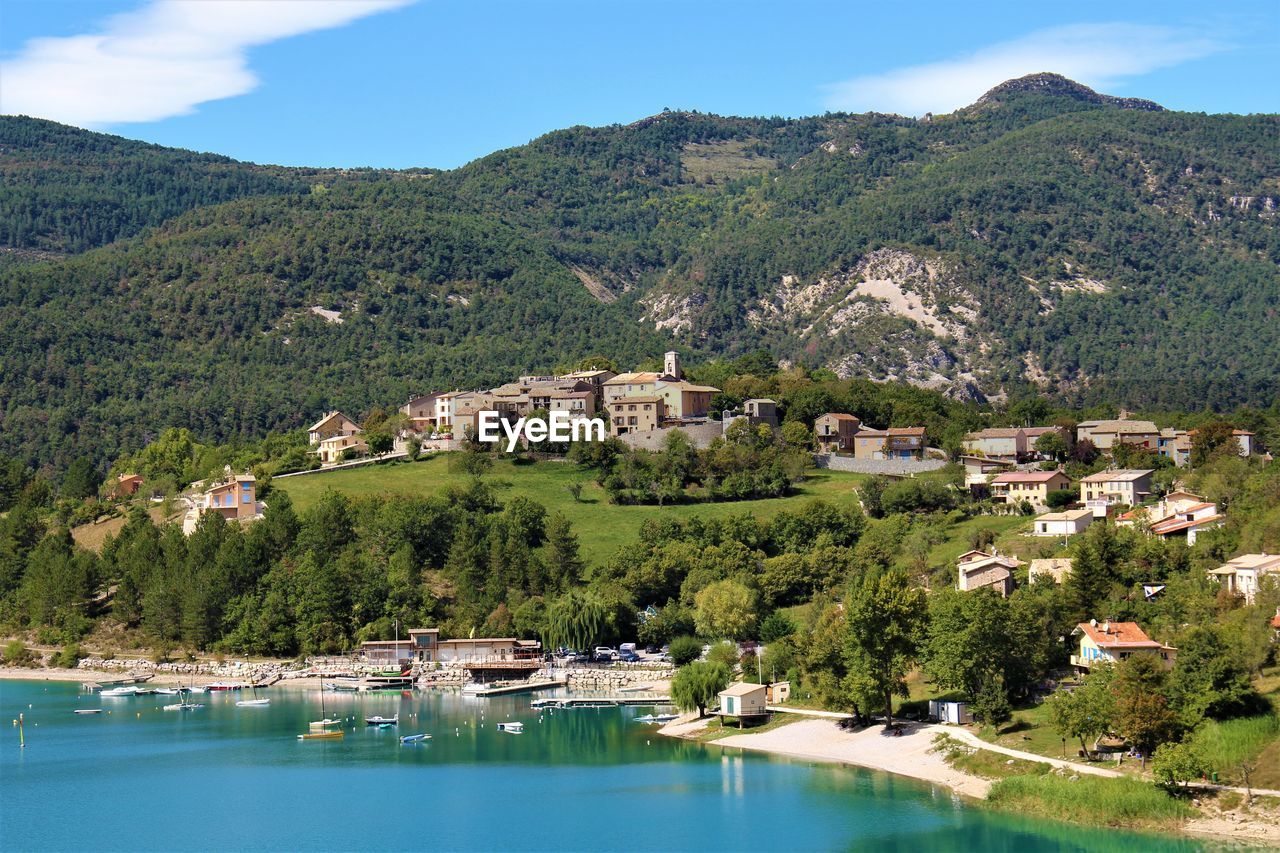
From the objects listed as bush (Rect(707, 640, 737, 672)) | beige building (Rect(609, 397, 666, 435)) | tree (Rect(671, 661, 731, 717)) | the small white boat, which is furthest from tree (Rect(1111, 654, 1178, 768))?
beige building (Rect(609, 397, 666, 435))

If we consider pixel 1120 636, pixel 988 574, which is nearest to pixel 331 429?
pixel 988 574

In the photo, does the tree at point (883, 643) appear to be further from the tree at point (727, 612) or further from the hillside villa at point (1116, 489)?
the hillside villa at point (1116, 489)

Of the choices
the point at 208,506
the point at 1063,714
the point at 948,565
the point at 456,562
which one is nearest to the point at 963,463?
the point at 948,565

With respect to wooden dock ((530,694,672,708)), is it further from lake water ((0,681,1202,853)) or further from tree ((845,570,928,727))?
tree ((845,570,928,727))

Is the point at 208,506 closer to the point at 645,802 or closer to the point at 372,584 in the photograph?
the point at 372,584

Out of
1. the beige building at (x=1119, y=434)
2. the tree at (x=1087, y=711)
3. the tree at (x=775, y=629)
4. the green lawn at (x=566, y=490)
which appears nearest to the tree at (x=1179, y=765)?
the tree at (x=1087, y=711)

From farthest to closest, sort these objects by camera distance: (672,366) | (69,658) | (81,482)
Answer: (672,366) → (81,482) → (69,658)
